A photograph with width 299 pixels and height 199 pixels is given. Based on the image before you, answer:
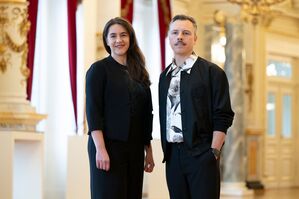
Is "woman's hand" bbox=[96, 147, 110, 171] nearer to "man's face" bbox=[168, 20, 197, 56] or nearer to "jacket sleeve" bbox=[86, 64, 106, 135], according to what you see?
"jacket sleeve" bbox=[86, 64, 106, 135]

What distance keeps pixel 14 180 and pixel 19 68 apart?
3.87ft

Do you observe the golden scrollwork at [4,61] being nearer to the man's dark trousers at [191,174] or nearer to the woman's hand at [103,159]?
the woman's hand at [103,159]

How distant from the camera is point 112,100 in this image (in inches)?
153

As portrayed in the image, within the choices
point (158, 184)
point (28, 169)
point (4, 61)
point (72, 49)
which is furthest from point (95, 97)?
point (158, 184)

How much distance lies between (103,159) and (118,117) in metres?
0.25

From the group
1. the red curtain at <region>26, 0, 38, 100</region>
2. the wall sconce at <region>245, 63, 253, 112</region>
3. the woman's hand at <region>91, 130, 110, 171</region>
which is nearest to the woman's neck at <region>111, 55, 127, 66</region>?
the woman's hand at <region>91, 130, 110, 171</region>

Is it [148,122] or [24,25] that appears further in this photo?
[24,25]

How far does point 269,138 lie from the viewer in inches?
662

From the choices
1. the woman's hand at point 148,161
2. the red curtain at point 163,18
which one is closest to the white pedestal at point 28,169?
the woman's hand at point 148,161

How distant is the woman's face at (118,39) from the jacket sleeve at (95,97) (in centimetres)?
13

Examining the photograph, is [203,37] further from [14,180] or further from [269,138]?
[14,180]

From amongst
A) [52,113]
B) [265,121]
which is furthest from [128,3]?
[265,121]

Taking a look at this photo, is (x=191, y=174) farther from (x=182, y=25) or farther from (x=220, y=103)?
(x=182, y=25)

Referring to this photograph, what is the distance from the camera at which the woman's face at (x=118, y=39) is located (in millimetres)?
3877
